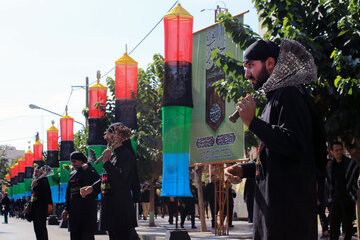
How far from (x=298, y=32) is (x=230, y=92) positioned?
1.74m

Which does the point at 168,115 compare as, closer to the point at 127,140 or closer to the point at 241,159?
the point at 241,159

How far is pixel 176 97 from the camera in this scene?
13.4 m

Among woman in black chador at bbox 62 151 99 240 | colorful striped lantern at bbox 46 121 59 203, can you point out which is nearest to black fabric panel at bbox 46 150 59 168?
colorful striped lantern at bbox 46 121 59 203

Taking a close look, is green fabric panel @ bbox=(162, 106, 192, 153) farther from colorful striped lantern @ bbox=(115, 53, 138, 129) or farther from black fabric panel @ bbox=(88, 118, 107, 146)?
black fabric panel @ bbox=(88, 118, 107, 146)

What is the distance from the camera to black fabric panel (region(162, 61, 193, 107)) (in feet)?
44.0

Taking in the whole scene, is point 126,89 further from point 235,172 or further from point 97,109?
point 235,172

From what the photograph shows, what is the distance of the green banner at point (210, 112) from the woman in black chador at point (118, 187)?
6.95 metres

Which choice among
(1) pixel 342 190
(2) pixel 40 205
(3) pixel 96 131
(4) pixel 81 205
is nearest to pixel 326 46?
(1) pixel 342 190

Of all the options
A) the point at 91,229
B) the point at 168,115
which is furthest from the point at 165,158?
the point at 91,229

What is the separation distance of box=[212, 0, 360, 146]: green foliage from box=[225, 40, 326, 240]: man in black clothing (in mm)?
5562

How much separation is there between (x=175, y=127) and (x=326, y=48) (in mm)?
4771

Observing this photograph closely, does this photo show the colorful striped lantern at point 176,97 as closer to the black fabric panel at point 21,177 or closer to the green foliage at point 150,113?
the green foliage at point 150,113

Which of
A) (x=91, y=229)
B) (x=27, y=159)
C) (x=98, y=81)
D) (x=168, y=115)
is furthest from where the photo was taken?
(x=27, y=159)

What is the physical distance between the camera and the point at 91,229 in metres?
8.90
